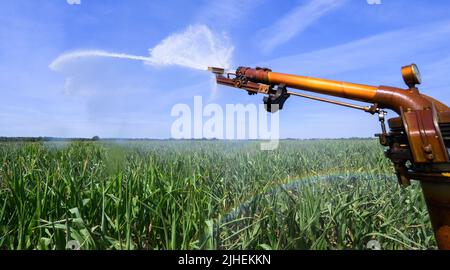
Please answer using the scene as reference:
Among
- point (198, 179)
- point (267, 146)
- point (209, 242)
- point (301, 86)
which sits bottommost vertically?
point (209, 242)

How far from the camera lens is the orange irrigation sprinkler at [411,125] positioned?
165 cm

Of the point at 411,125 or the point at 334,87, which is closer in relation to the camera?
the point at 411,125

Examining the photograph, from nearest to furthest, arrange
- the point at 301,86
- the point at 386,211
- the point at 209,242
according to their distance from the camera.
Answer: the point at 301,86 → the point at 209,242 → the point at 386,211

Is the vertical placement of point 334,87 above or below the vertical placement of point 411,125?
above

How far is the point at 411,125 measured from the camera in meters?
1.68

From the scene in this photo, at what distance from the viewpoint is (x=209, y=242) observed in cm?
221

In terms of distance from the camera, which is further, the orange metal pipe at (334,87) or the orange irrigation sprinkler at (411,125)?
the orange metal pipe at (334,87)

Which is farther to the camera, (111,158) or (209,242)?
(111,158)

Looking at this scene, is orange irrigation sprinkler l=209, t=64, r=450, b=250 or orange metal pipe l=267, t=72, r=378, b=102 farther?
orange metal pipe l=267, t=72, r=378, b=102

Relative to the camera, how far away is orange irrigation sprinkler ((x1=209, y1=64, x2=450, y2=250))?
→ 1.65 meters
